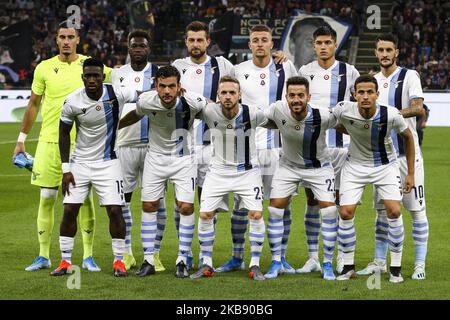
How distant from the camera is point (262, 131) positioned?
8.60 metres

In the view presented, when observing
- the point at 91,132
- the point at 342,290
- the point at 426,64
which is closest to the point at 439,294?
the point at 342,290

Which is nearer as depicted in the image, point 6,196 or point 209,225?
point 209,225

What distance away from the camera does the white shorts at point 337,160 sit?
8500 millimetres

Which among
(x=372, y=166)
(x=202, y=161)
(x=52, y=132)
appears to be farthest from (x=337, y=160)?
(x=52, y=132)

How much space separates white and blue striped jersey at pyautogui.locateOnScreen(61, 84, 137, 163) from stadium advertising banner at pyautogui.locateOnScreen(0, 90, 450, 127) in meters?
18.8

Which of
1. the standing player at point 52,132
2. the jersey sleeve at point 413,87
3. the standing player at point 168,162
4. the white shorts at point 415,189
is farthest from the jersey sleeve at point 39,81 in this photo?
the jersey sleeve at point 413,87

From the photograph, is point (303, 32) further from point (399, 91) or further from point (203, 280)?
point (203, 280)

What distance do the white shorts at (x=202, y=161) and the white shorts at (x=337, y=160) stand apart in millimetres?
1093

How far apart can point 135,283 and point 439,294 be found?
7.79 ft

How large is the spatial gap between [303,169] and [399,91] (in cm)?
105

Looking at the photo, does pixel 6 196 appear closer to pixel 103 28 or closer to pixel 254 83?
pixel 254 83

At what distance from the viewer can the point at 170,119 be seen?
806 cm

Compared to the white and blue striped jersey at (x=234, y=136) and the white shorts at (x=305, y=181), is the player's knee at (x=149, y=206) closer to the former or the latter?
the white and blue striped jersey at (x=234, y=136)

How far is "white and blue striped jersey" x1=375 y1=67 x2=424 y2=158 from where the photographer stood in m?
8.09
